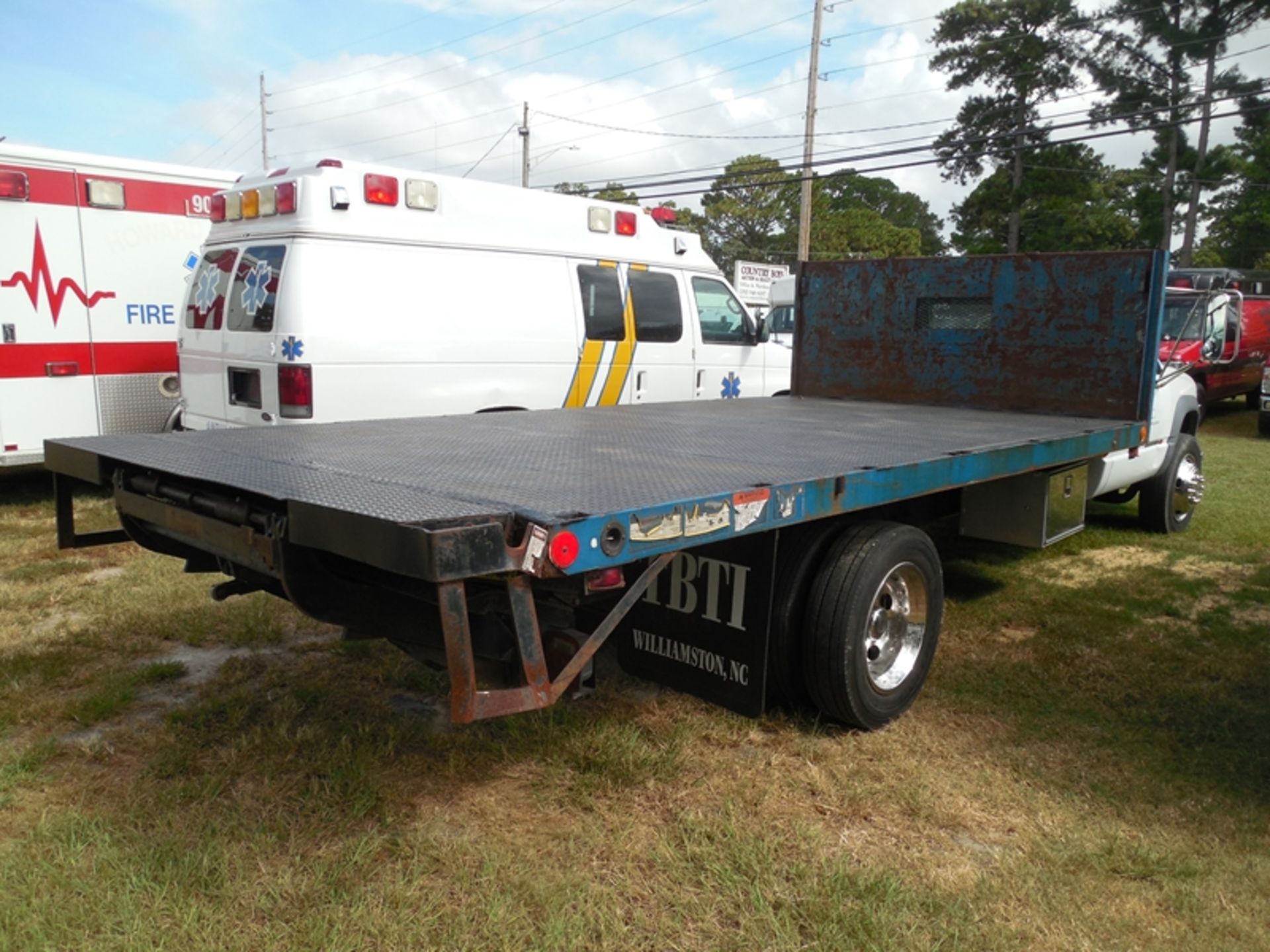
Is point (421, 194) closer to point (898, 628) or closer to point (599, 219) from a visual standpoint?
point (599, 219)

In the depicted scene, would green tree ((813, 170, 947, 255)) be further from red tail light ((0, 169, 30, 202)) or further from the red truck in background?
red tail light ((0, 169, 30, 202))

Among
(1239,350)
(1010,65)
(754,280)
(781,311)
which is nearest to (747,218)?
(1010,65)

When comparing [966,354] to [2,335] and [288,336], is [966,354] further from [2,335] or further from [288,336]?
[2,335]

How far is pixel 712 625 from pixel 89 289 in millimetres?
6410

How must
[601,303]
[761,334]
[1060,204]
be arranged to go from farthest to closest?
[1060,204], [761,334], [601,303]

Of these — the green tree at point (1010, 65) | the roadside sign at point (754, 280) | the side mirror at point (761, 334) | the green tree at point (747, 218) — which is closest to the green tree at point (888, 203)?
the green tree at point (747, 218)

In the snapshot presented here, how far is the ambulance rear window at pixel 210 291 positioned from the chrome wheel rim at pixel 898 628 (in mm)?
4652

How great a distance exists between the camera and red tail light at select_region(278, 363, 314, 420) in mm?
5754

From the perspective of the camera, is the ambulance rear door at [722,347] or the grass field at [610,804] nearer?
the grass field at [610,804]

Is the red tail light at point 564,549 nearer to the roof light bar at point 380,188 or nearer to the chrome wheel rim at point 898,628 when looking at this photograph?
the chrome wheel rim at point 898,628

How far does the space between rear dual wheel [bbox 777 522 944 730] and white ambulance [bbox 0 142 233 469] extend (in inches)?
213

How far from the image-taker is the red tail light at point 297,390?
5754 mm

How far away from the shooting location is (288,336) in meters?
5.74

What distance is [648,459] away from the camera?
350cm
